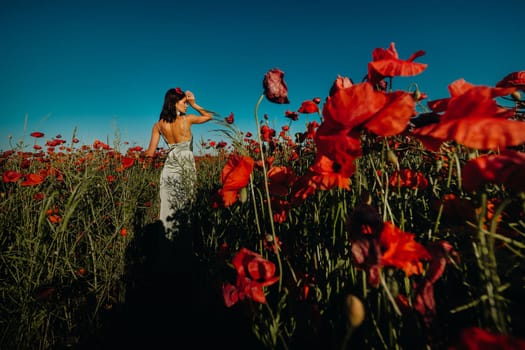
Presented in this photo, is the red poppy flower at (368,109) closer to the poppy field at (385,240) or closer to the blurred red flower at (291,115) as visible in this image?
the poppy field at (385,240)

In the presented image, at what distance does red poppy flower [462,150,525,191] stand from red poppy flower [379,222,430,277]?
15cm

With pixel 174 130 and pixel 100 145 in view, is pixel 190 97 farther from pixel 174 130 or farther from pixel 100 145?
pixel 100 145

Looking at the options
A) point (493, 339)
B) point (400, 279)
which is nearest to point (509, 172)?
point (493, 339)

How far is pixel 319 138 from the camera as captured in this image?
60 centimetres

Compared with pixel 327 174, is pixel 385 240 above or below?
below

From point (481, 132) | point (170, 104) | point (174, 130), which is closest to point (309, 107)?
point (481, 132)

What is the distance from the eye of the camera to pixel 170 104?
136 inches

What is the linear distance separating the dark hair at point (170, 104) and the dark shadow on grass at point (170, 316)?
5.81 ft

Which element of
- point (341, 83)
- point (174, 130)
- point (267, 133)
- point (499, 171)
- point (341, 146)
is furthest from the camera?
point (174, 130)

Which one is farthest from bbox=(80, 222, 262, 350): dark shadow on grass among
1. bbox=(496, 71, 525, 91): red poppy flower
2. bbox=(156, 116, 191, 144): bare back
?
bbox=(156, 116, 191, 144): bare back

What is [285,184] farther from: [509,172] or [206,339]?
[206,339]

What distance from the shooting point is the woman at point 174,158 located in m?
2.84

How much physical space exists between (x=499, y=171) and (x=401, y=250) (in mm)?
222

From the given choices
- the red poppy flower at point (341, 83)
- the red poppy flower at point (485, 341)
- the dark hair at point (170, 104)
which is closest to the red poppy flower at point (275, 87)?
the red poppy flower at point (341, 83)
